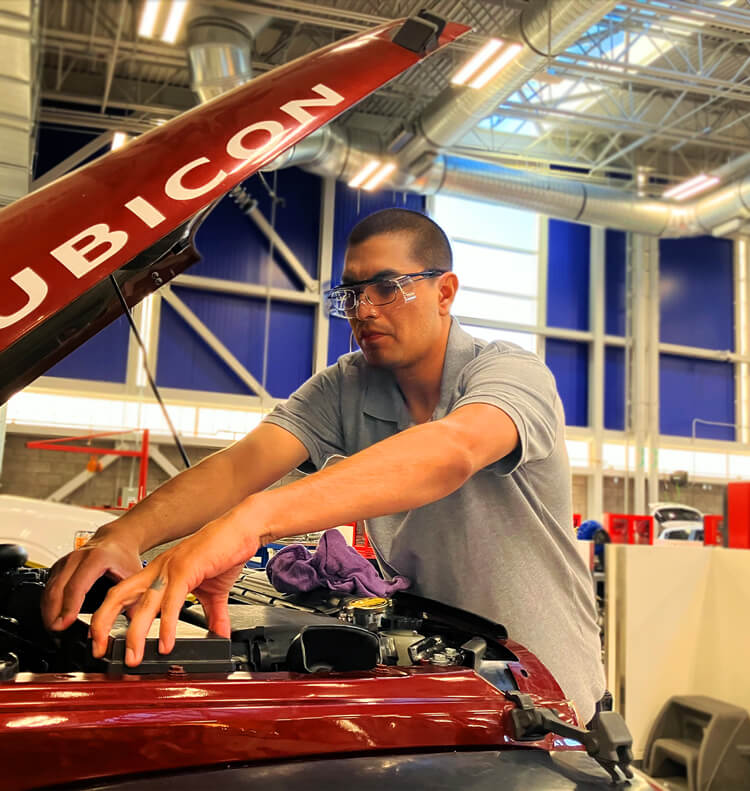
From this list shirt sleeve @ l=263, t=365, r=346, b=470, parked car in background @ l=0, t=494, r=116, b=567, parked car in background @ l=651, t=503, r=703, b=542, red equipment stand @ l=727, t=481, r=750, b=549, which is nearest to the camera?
shirt sleeve @ l=263, t=365, r=346, b=470

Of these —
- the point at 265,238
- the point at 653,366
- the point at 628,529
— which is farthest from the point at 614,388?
the point at 265,238

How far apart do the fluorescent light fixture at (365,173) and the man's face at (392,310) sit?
9334 millimetres

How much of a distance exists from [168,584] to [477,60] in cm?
775

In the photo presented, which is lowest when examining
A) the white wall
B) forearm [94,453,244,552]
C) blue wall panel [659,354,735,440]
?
the white wall

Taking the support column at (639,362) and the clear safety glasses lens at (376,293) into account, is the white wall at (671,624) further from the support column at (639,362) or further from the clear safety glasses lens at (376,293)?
the support column at (639,362)

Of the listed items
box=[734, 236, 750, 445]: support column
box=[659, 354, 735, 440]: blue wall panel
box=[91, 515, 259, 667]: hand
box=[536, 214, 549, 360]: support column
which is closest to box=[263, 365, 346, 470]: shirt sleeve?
box=[91, 515, 259, 667]: hand

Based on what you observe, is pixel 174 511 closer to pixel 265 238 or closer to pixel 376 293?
pixel 376 293

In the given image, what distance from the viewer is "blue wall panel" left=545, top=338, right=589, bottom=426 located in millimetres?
13375

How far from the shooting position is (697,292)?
14.3m

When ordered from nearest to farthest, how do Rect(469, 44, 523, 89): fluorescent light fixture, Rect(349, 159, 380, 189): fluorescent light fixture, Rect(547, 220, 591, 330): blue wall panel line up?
Rect(469, 44, 523, 89): fluorescent light fixture → Rect(349, 159, 380, 189): fluorescent light fixture → Rect(547, 220, 591, 330): blue wall panel

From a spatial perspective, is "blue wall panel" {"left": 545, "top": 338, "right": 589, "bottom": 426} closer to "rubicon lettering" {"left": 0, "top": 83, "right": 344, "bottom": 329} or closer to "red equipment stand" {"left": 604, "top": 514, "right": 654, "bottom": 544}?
"red equipment stand" {"left": 604, "top": 514, "right": 654, "bottom": 544}

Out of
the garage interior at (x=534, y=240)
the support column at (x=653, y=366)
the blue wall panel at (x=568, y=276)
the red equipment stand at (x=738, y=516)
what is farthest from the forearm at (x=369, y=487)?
the support column at (x=653, y=366)

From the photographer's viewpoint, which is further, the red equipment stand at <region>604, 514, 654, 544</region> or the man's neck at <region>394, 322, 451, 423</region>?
the red equipment stand at <region>604, 514, 654, 544</region>

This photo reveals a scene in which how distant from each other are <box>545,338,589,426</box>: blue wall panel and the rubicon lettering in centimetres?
1253
